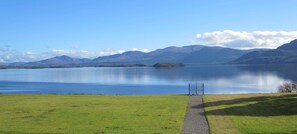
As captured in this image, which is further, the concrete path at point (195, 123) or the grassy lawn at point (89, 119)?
the grassy lawn at point (89, 119)

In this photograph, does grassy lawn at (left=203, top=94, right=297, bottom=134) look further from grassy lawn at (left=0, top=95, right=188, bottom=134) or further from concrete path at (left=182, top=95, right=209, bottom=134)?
grassy lawn at (left=0, top=95, right=188, bottom=134)

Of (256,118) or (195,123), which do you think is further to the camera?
(256,118)

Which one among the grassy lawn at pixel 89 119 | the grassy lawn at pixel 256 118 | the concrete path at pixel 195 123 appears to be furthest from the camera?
the grassy lawn at pixel 89 119

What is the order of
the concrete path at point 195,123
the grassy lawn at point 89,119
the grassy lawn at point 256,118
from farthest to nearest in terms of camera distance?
1. the grassy lawn at point 89,119
2. the grassy lawn at point 256,118
3. the concrete path at point 195,123

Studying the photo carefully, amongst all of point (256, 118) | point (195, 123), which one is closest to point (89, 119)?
point (195, 123)

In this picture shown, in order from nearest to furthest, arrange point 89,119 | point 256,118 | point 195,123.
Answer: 1. point 195,123
2. point 256,118
3. point 89,119

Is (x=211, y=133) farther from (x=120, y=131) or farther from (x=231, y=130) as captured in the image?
(x=120, y=131)

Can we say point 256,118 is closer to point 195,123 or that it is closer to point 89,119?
point 195,123

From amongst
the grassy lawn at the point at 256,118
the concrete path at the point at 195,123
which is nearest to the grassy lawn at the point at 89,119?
the concrete path at the point at 195,123

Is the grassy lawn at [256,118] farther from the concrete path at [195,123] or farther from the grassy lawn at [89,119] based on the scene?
the grassy lawn at [89,119]

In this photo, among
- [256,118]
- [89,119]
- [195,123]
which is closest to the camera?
[195,123]

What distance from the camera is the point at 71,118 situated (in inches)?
1209

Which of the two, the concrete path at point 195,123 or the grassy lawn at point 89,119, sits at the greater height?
the grassy lawn at point 89,119

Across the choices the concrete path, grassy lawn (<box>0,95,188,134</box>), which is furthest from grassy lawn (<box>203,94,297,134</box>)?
grassy lawn (<box>0,95,188,134</box>)
